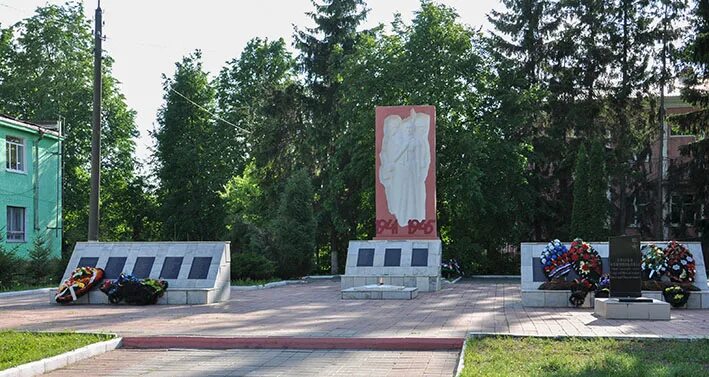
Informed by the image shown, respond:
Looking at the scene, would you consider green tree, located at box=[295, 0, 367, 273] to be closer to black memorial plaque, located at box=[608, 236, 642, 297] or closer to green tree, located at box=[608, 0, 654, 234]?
green tree, located at box=[608, 0, 654, 234]

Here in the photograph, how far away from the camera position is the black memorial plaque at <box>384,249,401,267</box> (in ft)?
77.8

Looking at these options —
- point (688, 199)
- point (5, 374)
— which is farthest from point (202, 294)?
point (688, 199)

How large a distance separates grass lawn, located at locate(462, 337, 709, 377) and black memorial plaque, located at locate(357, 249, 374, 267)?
12666mm

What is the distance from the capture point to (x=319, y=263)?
41000 millimetres

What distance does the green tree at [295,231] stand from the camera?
96.8 feet

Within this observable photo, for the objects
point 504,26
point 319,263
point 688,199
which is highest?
point 504,26

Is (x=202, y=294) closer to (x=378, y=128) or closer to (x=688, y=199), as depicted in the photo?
(x=378, y=128)

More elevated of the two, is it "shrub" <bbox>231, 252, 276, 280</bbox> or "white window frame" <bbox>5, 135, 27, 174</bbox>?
"white window frame" <bbox>5, 135, 27, 174</bbox>

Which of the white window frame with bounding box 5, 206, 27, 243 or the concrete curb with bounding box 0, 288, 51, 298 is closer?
the concrete curb with bounding box 0, 288, 51, 298

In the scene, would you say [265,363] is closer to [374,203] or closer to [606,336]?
[606,336]

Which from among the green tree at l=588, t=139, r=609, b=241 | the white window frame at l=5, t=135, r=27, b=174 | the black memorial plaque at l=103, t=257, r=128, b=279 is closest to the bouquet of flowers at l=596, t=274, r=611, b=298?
the black memorial plaque at l=103, t=257, r=128, b=279

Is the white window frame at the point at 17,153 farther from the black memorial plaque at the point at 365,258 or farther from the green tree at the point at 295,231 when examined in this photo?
the black memorial plaque at the point at 365,258

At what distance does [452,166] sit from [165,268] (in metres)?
17.7

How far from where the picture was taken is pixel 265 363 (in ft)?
32.4
